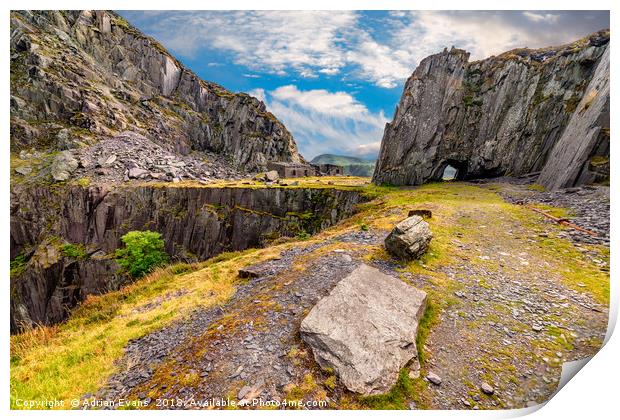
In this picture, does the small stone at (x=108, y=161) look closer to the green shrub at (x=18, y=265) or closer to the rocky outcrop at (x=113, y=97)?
the rocky outcrop at (x=113, y=97)

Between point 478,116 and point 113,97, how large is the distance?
9387 cm

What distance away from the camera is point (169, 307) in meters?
11.9

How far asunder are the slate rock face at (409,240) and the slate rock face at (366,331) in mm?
3162

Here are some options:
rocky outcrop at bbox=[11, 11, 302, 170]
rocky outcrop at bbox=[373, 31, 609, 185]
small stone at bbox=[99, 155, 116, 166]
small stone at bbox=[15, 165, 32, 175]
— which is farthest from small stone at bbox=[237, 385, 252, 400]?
small stone at bbox=[15, 165, 32, 175]

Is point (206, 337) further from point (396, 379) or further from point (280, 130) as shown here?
point (280, 130)

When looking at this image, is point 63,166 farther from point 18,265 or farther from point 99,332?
point 99,332

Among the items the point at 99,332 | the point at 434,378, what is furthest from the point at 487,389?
the point at 99,332

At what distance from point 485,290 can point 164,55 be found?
118866 millimetres

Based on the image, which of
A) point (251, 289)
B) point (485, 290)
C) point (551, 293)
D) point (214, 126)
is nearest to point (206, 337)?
point (251, 289)

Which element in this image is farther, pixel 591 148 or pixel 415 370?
pixel 591 148

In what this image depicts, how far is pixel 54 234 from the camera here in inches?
1859

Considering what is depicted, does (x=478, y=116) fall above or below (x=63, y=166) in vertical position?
above

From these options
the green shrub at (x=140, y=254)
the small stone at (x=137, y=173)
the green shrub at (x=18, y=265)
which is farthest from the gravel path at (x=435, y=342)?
the green shrub at (x=18, y=265)

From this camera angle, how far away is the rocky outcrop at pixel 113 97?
58719mm
